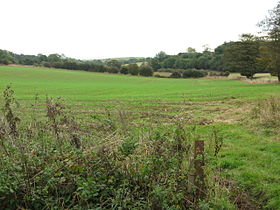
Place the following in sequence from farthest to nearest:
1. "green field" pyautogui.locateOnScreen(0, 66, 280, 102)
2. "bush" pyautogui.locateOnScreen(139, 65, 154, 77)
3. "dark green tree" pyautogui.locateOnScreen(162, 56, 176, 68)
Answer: "dark green tree" pyautogui.locateOnScreen(162, 56, 176, 68) → "bush" pyautogui.locateOnScreen(139, 65, 154, 77) → "green field" pyautogui.locateOnScreen(0, 66, 280, 102)

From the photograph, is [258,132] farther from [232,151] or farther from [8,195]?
[8,195]

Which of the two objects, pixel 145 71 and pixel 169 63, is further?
pixel 169 63

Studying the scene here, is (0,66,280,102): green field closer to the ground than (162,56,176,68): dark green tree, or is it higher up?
closer to the ground

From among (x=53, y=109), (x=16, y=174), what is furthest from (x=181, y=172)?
(x=53, y=109)

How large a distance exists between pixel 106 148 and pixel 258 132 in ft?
25.0

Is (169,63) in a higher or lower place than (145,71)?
higher

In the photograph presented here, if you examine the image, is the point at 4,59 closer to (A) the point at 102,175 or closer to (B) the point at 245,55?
(B) the point at 245,55

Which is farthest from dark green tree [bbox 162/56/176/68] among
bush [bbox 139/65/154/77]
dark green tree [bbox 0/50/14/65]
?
dark green tree [bbox 0/50/14/65]

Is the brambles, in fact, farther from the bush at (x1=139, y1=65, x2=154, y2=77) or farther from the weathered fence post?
the bush at (x1=139, y1=65, x2=154, y2=77)

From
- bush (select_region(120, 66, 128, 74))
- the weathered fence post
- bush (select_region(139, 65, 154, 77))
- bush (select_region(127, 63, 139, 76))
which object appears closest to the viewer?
the weathered fence post

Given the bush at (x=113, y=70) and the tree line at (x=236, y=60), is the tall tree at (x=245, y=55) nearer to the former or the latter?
the tree line at (x=236, y=60)

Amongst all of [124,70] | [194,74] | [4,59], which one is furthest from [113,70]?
[4,59]

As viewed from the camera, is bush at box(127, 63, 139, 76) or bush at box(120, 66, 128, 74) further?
bush at box(120, 66, 128, 74)

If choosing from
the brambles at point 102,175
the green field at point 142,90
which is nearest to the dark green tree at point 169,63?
the green field at point 142,90
